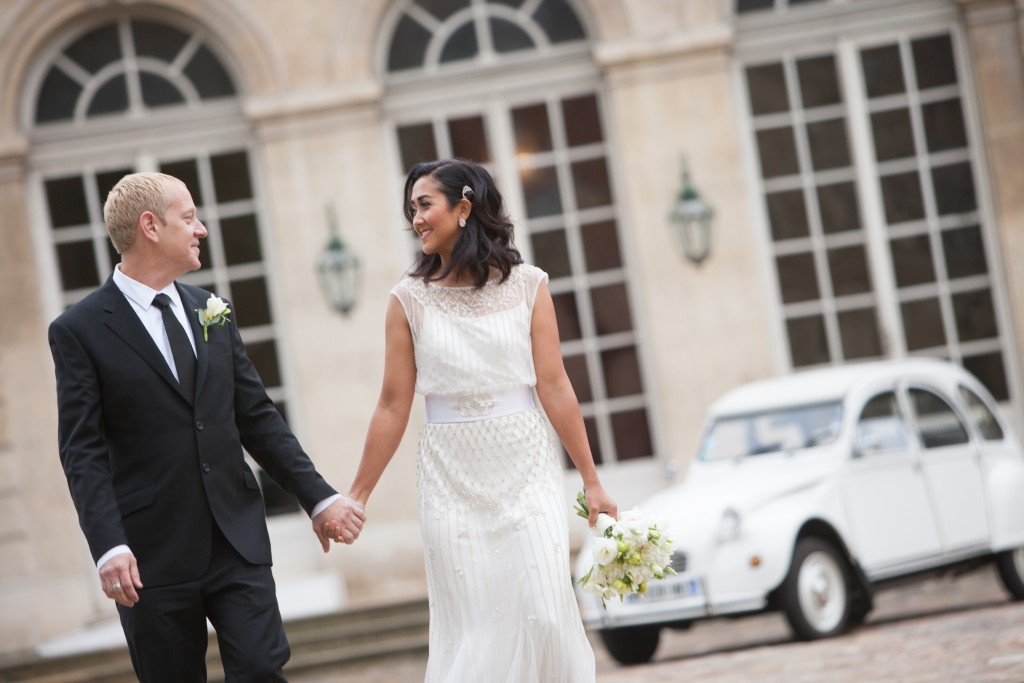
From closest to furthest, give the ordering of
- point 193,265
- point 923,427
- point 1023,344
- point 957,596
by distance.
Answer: point 193,265 → point 923,427 → point 957,596 → point 1023,344

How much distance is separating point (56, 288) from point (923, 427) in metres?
7.42

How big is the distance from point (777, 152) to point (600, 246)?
1.71m

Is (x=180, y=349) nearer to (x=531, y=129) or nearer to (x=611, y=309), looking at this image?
(x=611, y=309)

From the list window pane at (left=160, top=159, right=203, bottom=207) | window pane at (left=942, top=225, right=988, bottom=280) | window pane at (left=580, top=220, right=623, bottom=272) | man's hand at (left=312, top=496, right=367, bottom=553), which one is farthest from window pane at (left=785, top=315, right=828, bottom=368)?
man's hand at (left=312, top=496, right=367, bottom=553)

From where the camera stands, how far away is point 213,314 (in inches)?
174

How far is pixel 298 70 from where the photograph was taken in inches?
518

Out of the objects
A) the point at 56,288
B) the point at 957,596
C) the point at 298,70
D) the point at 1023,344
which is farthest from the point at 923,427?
the point at 56,288

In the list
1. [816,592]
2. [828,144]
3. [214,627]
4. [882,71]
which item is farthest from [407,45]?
[214,627]

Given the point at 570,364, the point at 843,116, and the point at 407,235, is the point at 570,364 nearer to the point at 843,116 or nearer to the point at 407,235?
the point at 407,235

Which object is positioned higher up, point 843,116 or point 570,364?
point 843,116

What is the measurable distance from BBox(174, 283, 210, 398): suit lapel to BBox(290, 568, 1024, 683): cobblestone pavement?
3.64 m

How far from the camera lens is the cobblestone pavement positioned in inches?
277

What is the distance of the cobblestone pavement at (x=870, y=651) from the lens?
7031mm

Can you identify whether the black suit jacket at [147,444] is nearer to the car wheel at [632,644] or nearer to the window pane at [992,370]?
the car wheel at [632,644]
